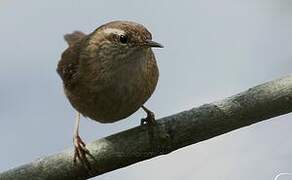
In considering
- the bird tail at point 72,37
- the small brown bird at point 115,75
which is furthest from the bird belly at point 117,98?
the bird tail at point 72,37

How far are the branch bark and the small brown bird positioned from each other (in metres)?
0.18

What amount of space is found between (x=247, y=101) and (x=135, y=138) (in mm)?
425

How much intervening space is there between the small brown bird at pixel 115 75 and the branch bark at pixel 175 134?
18cm

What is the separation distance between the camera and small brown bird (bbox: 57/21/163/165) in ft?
7.05

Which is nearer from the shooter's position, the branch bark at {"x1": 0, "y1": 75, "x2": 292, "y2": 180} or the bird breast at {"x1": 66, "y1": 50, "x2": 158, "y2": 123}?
the branch bark at {"x1": 0, "y1": 75, "x2": 292, "y2": 180}

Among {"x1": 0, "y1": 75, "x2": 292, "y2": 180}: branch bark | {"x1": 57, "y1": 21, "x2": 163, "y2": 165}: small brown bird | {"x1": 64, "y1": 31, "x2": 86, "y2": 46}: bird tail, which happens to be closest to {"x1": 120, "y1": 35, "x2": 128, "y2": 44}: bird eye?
{"x1": 57, "y1": 21, "x2": 163, "y2": 165}: small brown bird

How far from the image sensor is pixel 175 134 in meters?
1.86

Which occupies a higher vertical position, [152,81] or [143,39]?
[143,39]

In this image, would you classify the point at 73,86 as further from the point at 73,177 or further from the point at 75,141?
the point at 73,177

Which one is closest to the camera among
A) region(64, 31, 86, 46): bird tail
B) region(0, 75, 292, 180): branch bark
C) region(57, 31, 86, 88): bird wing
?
region(0, 75, 292, 180): branch bark

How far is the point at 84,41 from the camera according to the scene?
246 centimetres

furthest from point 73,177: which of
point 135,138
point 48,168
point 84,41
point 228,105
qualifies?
point 84,41

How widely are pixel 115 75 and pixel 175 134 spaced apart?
1.47 feet

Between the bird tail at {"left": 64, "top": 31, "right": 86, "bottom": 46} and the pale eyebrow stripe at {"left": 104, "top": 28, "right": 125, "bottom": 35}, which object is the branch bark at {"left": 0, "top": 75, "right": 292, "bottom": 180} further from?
the bird tail at {"left": 64, "top": 31, "right": 86, "bottom": 46}
